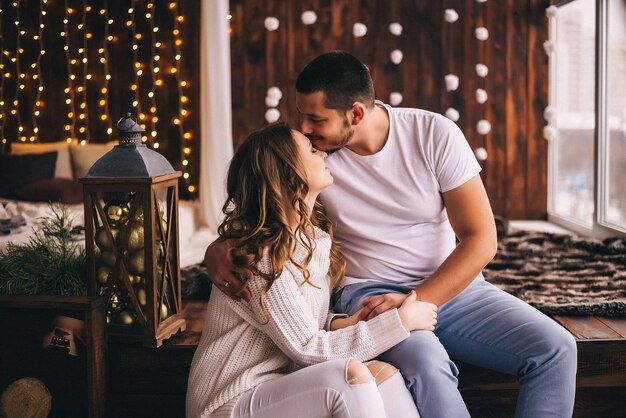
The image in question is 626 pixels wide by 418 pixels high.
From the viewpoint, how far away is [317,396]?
1.62 meters

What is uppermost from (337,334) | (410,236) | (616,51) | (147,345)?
(616,51)

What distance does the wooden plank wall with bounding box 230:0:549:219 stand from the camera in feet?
18.7

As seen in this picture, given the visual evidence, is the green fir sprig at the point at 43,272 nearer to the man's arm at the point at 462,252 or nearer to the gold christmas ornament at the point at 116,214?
the gold christmas ornament at the point at 116,214

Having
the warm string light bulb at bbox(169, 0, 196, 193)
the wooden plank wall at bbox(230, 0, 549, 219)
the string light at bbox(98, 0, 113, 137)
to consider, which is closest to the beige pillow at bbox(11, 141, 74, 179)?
the string light at bbox(98, 0, 113, 137)

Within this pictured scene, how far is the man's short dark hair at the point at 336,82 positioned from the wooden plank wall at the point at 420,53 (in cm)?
357

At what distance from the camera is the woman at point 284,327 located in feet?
5.38

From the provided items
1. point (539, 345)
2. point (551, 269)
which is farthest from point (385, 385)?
point (551, 269)

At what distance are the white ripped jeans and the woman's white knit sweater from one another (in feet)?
0.17

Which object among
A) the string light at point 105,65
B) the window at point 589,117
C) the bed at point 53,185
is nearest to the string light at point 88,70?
the string light at point 105,65

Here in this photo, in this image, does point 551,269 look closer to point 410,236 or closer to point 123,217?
point 410,236

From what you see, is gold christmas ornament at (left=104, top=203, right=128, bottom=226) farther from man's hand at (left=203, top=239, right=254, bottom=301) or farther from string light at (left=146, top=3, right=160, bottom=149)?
string light at (left=146, top=3, right=160, bottom=149)

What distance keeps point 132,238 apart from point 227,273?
21.6 inches

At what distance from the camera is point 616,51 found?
4660 mm

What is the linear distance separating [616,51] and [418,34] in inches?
62.2
